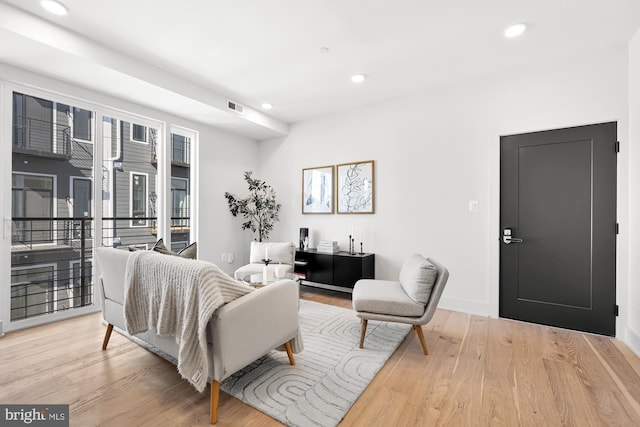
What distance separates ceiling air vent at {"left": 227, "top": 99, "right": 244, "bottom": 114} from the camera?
3785mm

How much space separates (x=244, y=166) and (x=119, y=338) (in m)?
3.02

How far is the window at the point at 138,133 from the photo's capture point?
143 inches

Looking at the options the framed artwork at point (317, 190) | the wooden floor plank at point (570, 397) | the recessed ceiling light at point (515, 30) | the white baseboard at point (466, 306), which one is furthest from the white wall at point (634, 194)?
the framed artwork at point (317, 190)

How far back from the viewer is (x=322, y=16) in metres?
2.25

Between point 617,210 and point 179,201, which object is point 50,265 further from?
point 617,210

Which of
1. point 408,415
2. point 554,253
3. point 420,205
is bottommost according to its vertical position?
point 408,415

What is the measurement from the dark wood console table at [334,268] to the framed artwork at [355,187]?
0.65 metres

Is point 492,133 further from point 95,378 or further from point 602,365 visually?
point 95,378

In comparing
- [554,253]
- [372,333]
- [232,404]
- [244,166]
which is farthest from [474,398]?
[244,166]

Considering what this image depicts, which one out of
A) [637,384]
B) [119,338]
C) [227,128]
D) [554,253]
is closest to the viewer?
[637,384]

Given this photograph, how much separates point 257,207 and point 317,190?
1019mm

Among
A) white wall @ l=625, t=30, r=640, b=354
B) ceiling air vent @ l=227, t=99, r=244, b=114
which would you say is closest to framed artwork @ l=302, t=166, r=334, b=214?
ceiling air vent @ l=227, t=99, r=244, b=114

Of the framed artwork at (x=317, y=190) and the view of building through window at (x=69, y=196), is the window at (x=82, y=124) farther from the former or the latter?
the framed artwork at (x=317, y=190)

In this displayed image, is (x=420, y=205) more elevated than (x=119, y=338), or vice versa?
(x=420, y=205)
